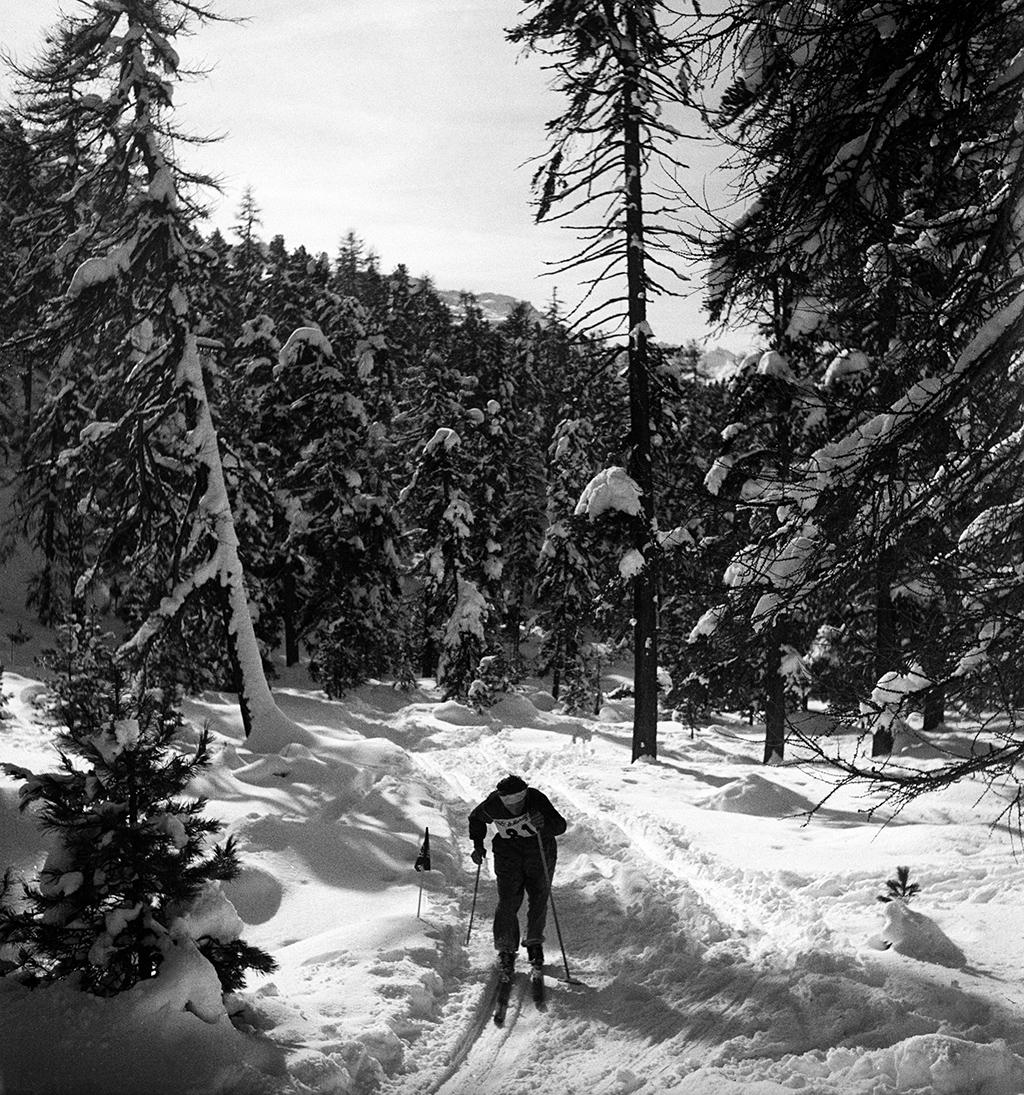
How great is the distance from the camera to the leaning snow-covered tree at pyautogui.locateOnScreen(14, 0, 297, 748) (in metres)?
13.2

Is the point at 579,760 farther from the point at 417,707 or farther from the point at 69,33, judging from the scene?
the point at 69,33

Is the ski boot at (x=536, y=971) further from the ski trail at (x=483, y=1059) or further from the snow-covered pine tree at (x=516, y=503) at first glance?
the snow-covered pine tree at (x=516, y=503)

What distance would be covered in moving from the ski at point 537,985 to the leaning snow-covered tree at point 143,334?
9.45 metres

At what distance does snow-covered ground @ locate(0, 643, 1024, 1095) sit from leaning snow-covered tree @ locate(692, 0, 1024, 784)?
2324mm

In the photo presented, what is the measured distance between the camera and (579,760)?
56.4 feet

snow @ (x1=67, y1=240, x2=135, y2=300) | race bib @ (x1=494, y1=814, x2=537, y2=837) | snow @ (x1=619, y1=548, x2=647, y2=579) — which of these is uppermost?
snow @ (x1=67, y1=240, x2=135, y2=300)

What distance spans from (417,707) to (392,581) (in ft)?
17.6

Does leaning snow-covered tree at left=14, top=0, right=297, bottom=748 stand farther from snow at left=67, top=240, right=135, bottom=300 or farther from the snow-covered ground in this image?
the snow-covered ground

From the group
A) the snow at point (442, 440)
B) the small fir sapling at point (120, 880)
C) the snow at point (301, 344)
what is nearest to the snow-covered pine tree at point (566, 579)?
the snow at point (442, 440)

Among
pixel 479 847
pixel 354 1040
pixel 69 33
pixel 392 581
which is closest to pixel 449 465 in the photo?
pixel 392 581

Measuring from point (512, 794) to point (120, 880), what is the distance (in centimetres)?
360

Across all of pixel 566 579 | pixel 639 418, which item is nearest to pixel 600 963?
pixel 639 418

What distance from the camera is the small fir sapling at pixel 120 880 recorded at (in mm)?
4914

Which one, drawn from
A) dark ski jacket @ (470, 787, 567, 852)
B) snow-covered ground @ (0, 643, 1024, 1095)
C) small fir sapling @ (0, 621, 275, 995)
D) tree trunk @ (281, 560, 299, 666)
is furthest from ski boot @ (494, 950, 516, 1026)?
Answer: tree trunk @ (281, 560, 299, 666)
